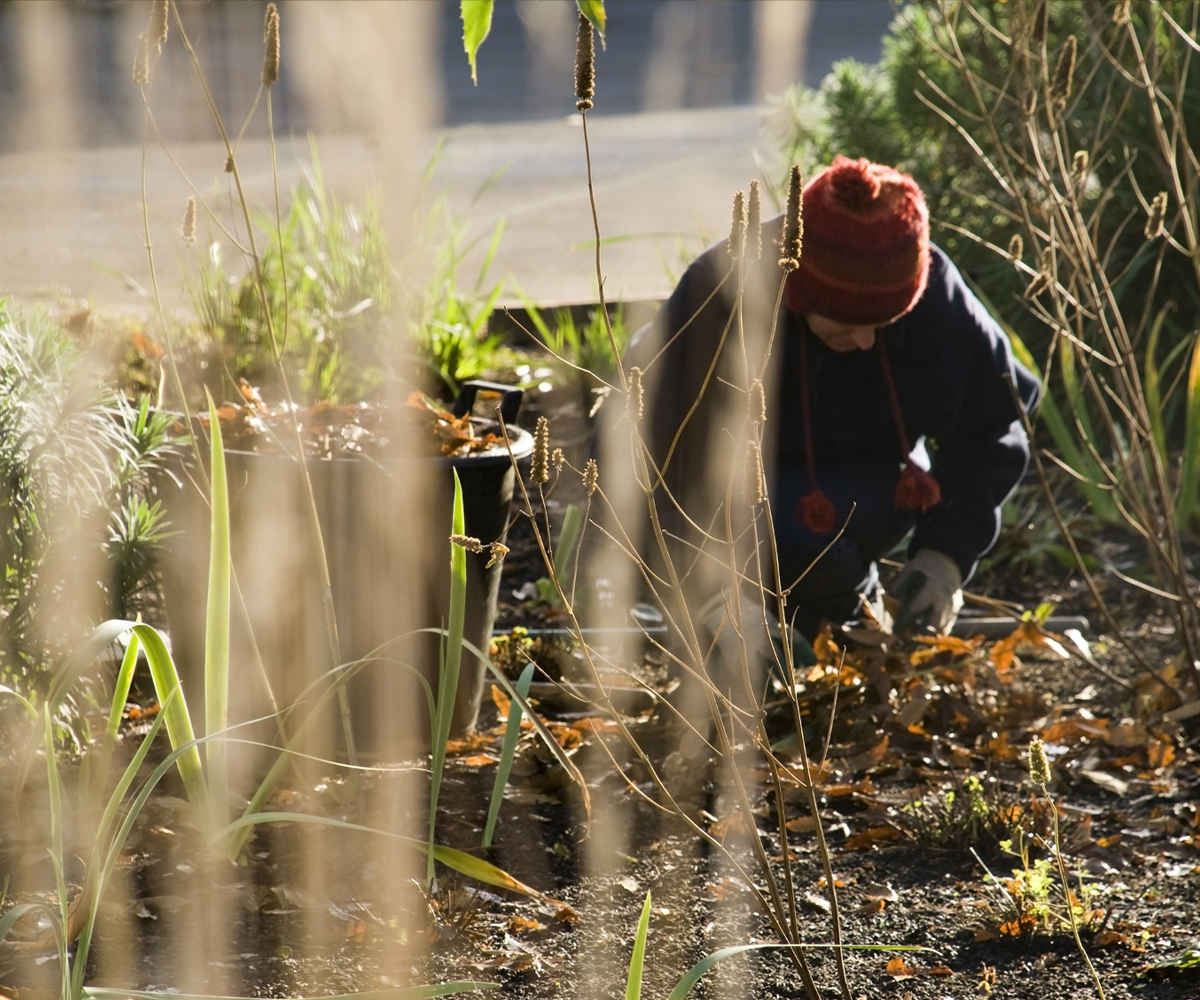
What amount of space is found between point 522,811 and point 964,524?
117 cm

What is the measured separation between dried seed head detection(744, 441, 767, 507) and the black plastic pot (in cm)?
104

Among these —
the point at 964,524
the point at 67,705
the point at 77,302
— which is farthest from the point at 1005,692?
the point at 77,302

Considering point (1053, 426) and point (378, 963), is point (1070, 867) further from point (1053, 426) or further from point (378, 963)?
point (1053, 426)

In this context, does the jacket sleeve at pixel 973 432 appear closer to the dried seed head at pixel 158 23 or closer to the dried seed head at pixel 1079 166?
the dried seed head at pixel 1079 166

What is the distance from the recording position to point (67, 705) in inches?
86.8

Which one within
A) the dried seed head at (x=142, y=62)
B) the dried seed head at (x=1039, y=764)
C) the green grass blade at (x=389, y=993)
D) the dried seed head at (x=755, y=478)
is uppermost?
the dried seed head at (x=142, y=62)

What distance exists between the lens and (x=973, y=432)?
288cm

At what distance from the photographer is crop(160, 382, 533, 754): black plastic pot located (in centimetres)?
234

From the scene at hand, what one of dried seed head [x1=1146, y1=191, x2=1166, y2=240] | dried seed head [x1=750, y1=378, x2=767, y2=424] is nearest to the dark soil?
dried seed head [x1=750, y1=378, x2=767, y2=424]

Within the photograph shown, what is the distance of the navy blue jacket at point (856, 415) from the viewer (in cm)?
269

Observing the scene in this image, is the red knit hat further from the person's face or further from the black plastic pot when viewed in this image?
the black plastic pot

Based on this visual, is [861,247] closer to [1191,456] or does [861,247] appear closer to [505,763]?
[505,763]

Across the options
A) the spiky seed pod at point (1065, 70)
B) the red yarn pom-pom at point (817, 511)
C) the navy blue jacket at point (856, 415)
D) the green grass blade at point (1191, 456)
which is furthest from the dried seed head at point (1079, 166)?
the green grass blade at point (1191, 456)

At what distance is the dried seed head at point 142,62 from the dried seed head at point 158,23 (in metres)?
0.02
